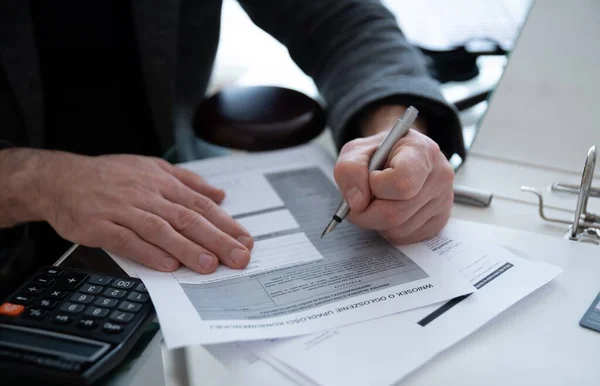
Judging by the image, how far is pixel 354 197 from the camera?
1.85 feet

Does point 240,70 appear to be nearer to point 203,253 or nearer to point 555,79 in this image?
point 555,79

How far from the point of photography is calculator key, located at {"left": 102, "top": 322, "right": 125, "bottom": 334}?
42cm

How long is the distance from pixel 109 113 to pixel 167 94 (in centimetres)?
11

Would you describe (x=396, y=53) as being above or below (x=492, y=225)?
above

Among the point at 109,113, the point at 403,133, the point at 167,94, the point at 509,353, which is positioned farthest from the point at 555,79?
the point at 109,113

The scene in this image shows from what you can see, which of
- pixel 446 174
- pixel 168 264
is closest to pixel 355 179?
pixel 446 174

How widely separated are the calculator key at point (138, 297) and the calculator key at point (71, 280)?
5cm

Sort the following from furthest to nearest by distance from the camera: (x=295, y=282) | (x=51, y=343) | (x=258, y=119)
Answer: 1. (x=258, y=119)
2. (x=295, y=282)
3. (x=51, y=343)

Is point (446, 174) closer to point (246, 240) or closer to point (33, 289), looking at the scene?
point (246, 240)

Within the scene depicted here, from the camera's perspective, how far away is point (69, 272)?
0.50 metres

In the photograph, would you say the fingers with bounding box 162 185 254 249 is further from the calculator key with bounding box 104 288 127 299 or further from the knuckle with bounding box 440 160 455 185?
the knuckle with bounding box 440 160 455 185

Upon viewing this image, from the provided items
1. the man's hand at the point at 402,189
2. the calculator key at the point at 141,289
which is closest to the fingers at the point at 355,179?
the man's hand at the point at 402,189

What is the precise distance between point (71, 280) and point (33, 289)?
1.2 inches

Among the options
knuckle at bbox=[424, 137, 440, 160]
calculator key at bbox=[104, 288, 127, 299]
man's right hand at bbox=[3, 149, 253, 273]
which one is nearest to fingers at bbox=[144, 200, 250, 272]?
man's right hand at bbox=[3, 149, 253, 273]
